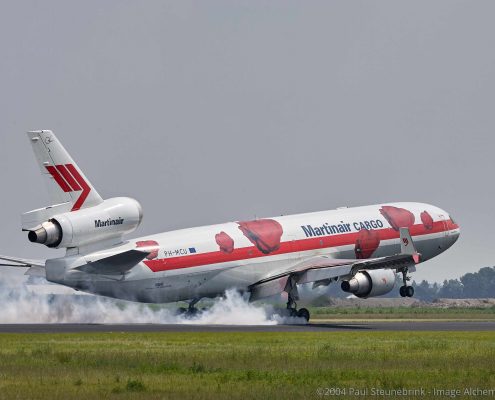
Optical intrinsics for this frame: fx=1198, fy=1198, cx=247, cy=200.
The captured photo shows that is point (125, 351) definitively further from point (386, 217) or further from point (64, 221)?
point (386, 217)

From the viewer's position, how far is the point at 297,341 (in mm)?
61125

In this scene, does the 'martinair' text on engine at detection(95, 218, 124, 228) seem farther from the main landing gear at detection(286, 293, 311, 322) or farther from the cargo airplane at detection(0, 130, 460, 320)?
the main landing gear at detection(286, 293, 311, 322)

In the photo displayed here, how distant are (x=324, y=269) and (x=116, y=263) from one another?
15.1m

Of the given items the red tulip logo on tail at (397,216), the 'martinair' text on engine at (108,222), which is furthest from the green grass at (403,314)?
the 'martinair' text on engine at (108,222)

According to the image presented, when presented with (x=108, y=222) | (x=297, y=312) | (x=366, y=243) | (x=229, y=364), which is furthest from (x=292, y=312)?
(x=229, y=364)

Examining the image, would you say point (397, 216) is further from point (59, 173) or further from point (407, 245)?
point (59, 173)

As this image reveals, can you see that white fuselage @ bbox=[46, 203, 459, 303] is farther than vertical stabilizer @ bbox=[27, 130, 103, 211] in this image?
Yes

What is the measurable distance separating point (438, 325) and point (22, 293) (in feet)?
97.2

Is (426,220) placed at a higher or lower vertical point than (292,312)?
higher

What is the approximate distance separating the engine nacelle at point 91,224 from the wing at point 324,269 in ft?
45.0

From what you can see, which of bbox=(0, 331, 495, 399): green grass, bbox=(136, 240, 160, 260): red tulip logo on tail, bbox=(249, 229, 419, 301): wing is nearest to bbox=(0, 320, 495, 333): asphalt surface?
bbox=(136, 240, 160, 260): red tulip logo on tail

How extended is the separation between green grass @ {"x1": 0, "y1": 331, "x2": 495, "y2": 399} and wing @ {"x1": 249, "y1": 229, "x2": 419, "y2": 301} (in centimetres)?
1603

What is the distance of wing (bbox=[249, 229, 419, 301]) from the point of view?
81.9 m

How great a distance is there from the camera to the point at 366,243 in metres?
90.4
